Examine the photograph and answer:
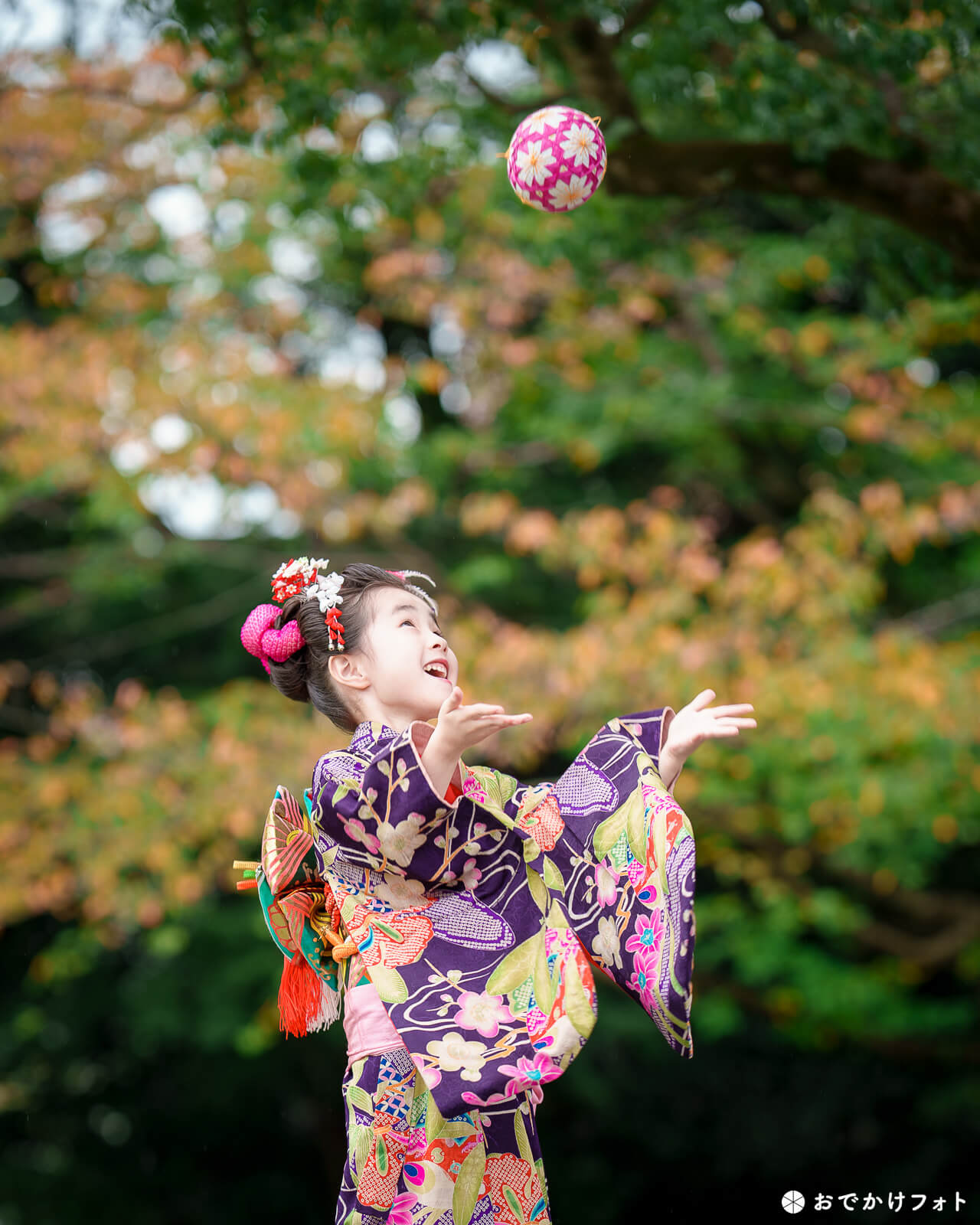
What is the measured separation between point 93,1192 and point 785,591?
5.79 metres

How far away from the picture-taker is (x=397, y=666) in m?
2.10

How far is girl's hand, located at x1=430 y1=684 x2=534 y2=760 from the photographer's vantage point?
1779 mm

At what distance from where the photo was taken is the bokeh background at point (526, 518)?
3.34m

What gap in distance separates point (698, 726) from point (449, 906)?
20.0 inches

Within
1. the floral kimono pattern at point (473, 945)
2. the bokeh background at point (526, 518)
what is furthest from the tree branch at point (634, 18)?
the floral kimono pattern at point (473, 945)

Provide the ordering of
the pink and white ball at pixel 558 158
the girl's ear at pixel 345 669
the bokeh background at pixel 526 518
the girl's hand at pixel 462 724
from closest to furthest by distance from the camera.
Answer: the girl's hand at pixel 462 724
the girl's ear at pixel 345 669
the pink and white ball at pixel 558 158
the bokeh background at pixel 526 518

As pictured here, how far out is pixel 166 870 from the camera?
5406 millimetres

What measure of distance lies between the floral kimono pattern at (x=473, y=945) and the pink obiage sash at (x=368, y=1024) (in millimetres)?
17

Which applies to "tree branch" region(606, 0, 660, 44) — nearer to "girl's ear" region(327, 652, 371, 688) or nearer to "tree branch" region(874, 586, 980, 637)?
"girl's ear" region(327, 652, 371, 688)

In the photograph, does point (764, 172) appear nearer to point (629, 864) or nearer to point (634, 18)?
point (634, 18)

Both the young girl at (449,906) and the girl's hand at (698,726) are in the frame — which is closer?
the young girl at (449,906)

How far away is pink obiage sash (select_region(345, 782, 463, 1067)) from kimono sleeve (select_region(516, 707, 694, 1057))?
1.13 feet

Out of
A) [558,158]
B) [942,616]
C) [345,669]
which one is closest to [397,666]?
[345,669]

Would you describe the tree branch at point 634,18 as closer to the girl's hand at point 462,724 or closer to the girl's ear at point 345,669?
the girl's ear at point 345,669
